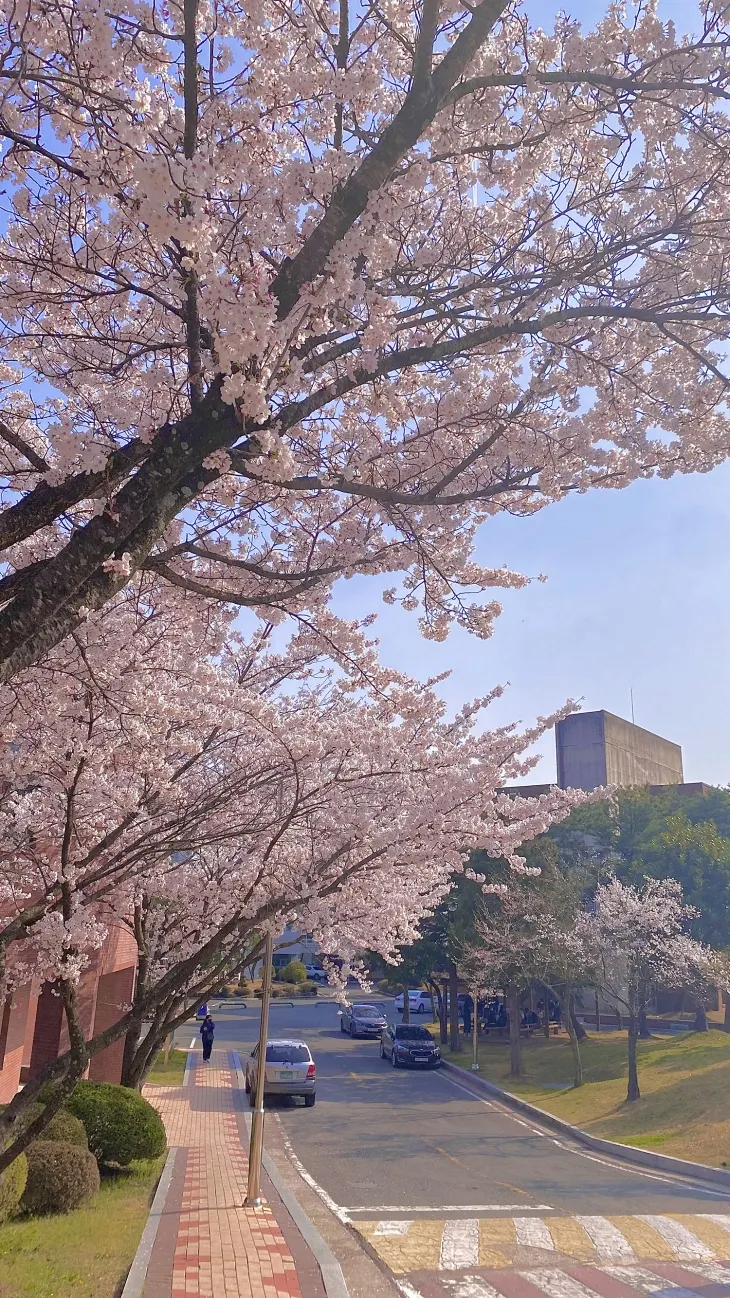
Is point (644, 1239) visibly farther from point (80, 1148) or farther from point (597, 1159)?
point (597, 1159)

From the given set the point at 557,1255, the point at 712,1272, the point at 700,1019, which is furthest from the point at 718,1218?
the point at 700,1019

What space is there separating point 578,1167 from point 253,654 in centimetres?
1029

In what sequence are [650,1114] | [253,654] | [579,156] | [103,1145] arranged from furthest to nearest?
[650,1114]
[103,1145]
[253,654]
[579,156]

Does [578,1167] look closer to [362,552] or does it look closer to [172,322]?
[362,552]

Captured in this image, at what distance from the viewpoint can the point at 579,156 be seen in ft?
16.7

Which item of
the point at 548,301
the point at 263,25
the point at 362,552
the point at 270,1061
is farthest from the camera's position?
the point at 270,1061

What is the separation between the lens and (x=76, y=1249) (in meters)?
8.23

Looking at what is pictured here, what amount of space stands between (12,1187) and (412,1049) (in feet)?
69.1

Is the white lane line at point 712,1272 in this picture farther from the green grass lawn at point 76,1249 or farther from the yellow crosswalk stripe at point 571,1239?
the green grass lawn at point 76,1249

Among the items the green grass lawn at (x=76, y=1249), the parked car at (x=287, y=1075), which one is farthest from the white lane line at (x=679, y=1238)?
the parked car at (x=287, y=1075)

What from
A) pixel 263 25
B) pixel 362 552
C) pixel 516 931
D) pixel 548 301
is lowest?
pixel 516 931

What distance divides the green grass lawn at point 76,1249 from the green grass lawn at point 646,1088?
961 cm

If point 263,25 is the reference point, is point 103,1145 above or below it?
below

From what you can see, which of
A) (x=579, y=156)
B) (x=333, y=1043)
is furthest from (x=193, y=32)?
(x=333, y=1043)
